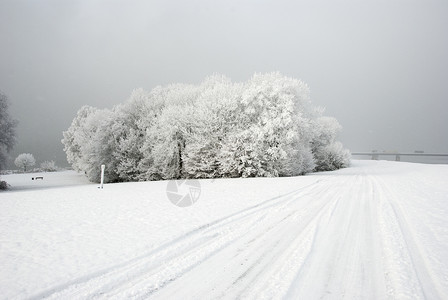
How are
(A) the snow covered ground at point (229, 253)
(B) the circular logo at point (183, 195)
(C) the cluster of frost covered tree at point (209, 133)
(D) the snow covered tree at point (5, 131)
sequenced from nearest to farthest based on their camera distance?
1. (A) the snow covered ground at point (229, 253)
2. (B) the circular logo at point (183, 195)
3. (C) the cluster of frost covered tree at point (209, 133)
4. (D) the snow covered tree at point (5, 131)

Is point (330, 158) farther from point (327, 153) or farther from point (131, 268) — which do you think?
point (131, 268)

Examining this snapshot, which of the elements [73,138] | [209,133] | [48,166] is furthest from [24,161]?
[209,133]

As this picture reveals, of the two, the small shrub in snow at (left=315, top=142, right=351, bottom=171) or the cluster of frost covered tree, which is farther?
the small shrub in snow at (left=315, top=142, right=351, bottom=171)

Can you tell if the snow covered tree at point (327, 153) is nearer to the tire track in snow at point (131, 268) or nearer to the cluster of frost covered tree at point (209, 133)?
the cluster of frost covered tree at point (209, 133)

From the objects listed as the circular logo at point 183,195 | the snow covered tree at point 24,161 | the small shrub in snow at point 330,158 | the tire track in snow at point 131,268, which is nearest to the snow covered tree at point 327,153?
the small shrub in snow at point 330,158

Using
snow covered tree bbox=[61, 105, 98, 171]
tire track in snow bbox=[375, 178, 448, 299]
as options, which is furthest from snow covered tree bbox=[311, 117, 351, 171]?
snow covered tree bbox=[61, 105, 98, 171]

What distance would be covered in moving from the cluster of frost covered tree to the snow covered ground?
18.2 meters

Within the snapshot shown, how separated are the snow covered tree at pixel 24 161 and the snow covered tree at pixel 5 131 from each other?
5585 centimetres

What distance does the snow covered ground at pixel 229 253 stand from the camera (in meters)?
3.86

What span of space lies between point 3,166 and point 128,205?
25767 millimetres

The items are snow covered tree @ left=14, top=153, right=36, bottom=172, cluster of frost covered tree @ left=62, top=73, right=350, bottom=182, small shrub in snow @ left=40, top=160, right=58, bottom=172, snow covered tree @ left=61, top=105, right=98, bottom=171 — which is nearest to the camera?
cluster of frost covered tree @ left=62, top=73, right=350, bottom=182

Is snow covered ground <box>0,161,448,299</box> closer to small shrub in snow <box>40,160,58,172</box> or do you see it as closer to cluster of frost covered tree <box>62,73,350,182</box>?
cluster of frost covered tree <box>62,73,350,182</box>

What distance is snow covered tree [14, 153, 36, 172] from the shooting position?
74.4m

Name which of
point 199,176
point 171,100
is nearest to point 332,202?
point 199,176
